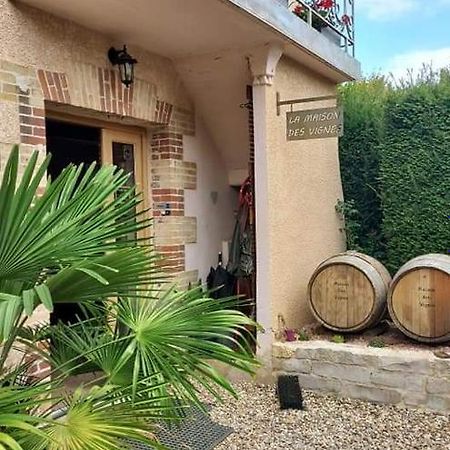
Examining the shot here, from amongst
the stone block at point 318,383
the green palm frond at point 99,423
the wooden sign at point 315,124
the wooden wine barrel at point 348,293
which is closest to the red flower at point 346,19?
the wooden sign at point 315,124

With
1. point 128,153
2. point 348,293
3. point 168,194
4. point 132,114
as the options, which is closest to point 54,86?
point 132,114

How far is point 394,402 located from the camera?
15.1 ft

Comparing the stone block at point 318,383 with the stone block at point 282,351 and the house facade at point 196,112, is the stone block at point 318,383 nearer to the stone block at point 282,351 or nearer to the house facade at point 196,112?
the stone block at point 282,351

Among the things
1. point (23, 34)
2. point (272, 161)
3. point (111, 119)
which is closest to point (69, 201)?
point (23, 34)

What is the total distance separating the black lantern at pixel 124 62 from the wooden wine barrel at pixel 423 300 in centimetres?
280

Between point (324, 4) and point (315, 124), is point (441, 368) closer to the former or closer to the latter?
point (315, 124)

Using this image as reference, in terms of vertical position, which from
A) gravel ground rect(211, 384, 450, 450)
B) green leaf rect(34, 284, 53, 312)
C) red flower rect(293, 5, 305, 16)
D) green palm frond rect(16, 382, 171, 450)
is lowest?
gravel ground rect(211, 384, 450, 450)

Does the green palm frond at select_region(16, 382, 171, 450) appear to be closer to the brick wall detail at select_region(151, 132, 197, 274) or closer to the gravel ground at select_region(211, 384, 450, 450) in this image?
the gravel ground at select_region(211, 384, 450, 450)

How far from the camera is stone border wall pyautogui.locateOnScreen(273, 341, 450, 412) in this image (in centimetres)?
450

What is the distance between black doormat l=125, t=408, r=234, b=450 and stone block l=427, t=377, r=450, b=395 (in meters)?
1.59

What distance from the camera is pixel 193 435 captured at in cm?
411

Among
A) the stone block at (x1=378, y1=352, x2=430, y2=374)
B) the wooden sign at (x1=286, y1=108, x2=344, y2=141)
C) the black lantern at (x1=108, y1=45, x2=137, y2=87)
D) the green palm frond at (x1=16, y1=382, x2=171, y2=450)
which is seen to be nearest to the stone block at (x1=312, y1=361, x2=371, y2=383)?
the stone block at (x1=378, y1=352, x2=430, y2=374)

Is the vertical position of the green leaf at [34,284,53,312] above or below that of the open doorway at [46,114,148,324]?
below

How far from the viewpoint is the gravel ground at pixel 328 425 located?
3947 millimetres
